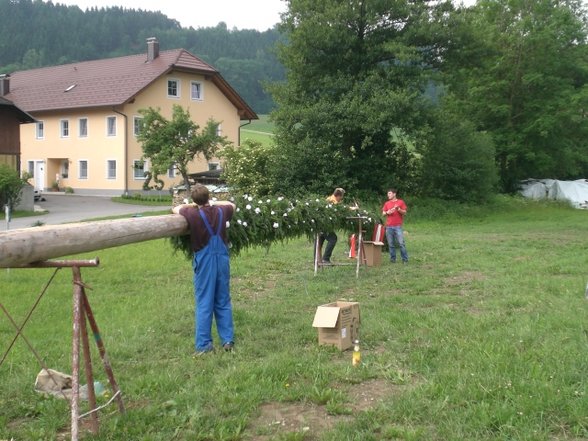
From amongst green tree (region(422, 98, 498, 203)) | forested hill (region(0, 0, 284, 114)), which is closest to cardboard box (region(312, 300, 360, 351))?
green tree (region(422, 98, 498, 203))

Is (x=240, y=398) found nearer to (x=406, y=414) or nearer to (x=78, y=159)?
(x=406, y=414)

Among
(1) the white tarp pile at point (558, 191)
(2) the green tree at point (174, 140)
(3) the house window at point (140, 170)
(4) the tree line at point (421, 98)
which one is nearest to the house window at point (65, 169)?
(3) the house window at point (140, 170)

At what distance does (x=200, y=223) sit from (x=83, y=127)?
134 ft

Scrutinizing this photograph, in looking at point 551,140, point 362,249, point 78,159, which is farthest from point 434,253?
point 78,159

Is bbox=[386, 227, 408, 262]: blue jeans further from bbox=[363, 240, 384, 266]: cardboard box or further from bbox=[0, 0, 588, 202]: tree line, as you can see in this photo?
bbox=[0, 0, 588, 202]: tree line

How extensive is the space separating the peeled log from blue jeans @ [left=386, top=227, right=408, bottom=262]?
7.70m

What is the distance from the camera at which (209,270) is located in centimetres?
679

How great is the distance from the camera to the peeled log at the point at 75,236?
4.67m

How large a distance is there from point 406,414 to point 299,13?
26.4 m

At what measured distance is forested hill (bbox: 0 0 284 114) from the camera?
275 feet

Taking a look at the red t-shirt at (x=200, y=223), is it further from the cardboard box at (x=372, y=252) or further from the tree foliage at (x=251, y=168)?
the tree foliage at (x=251, y=168)

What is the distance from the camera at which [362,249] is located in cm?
1332

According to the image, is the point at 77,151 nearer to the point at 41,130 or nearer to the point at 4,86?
the point at 41,130

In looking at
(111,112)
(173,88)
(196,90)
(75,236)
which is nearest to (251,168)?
(111,112)
